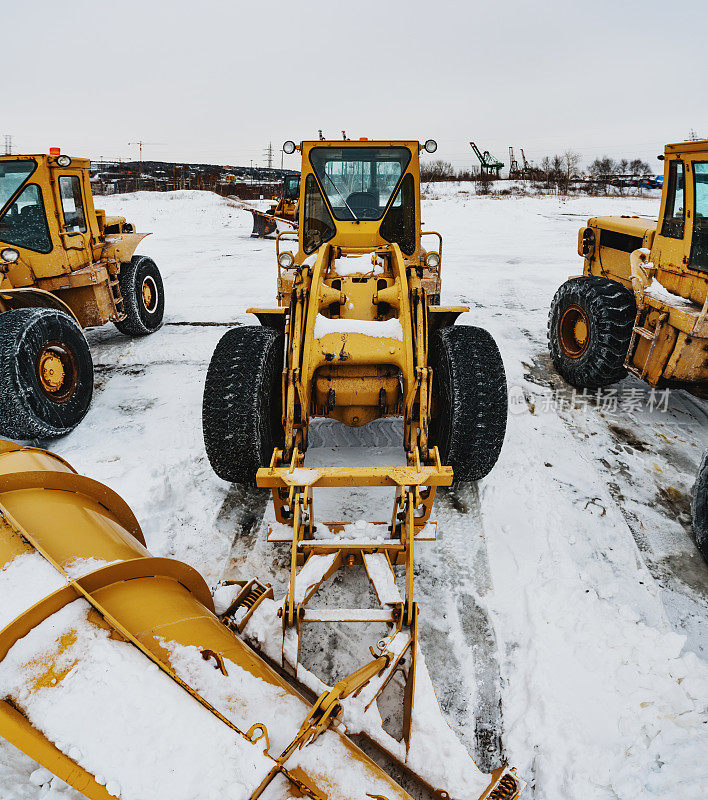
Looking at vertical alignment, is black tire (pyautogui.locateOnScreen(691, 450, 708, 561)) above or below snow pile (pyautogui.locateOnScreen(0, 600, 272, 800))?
below

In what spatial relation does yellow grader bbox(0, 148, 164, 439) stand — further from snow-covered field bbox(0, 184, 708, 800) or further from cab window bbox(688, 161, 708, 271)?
cab window bbox(688, 161, 708, 271)

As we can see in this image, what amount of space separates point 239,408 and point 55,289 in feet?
14.2

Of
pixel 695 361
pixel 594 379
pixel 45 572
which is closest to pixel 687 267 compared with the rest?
pixel 695 361

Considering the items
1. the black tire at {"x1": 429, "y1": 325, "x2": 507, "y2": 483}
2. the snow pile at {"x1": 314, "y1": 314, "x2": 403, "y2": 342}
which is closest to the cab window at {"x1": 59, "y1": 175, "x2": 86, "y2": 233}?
the snow pile at {"x1": 314, "y1": 314, "x2": 403, "y2": 342}

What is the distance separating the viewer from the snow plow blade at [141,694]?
58.7 inches

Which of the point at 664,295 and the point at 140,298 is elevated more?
the point at 664,295

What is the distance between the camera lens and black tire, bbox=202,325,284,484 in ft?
12.3

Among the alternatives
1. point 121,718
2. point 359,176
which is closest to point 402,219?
point 359,176

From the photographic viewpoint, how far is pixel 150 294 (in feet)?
28.2

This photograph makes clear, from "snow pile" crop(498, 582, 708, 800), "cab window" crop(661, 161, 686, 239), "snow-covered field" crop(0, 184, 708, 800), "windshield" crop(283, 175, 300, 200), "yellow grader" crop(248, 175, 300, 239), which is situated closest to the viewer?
"snow pile" crop(498, 582, 708, 800)

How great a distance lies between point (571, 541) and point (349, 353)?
2040mm

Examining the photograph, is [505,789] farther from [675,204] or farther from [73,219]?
[73,219]

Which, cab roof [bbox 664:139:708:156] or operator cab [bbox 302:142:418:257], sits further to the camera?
operator cab [bbox 302:142:418:257]

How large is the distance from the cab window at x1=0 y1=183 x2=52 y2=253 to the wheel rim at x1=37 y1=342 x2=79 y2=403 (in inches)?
74.1
